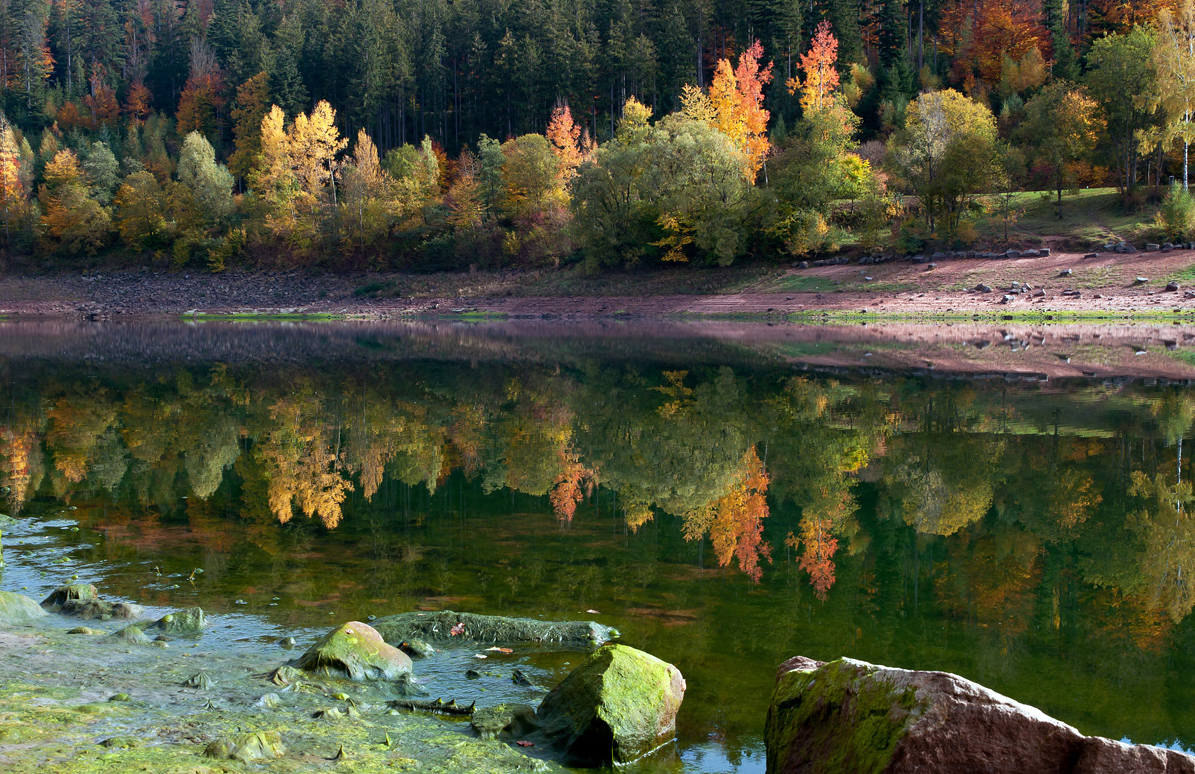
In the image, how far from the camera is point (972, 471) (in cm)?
1388

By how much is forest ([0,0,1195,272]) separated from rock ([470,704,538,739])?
1918 inches

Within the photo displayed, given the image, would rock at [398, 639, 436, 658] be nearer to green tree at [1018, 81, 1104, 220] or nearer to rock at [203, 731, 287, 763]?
rock at [203, 731, 287, 763]

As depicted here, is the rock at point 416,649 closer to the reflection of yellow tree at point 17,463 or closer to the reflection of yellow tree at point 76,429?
the reflection of yellow tree at point 17,463

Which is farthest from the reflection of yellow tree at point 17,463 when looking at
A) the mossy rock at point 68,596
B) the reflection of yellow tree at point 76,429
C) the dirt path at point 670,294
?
the dirt path at point 670,294

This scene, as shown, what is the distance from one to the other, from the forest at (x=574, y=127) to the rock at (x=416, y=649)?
4776 cm

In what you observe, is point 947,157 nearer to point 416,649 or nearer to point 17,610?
point 416,649

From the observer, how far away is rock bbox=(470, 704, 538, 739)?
19.4 ft

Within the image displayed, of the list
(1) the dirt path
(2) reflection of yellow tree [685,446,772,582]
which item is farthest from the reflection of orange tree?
(1) the dirt path

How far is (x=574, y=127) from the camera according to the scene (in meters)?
75.1

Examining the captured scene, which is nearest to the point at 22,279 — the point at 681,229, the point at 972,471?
the point at 681,229

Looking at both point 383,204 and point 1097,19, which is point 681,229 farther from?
point 1097,19

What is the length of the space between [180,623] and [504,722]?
3.57m

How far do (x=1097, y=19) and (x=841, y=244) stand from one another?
3843 centimetres

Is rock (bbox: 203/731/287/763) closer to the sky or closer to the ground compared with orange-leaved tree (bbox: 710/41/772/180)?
closer to the ground
